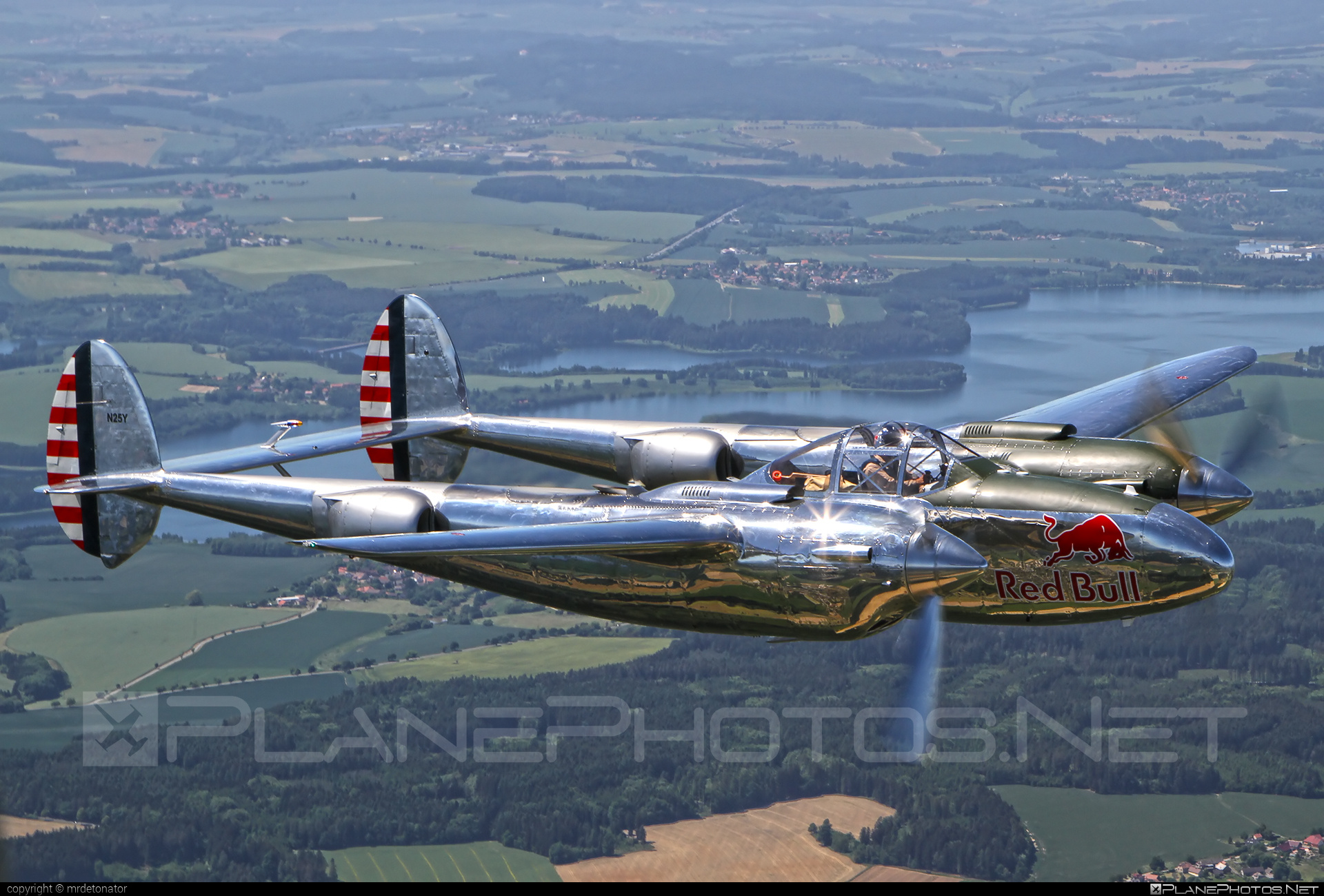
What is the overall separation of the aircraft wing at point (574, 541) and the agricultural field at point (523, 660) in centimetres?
13935

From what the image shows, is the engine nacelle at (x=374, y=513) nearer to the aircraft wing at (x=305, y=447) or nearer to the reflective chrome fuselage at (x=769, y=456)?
the aircraft wing at (x=305, y=447)

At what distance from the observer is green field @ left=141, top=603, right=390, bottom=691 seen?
179 m

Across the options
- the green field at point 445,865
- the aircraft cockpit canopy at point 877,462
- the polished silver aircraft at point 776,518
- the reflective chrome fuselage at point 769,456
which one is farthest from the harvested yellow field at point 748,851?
the aircraft cockpit canopy at point 877,462

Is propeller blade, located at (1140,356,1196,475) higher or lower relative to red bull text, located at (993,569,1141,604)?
higher

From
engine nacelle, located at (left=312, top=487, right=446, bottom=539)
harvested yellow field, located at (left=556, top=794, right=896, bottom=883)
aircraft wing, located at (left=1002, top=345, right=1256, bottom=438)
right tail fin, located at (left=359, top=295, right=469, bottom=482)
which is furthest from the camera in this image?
harvested yellow field, located at (left=556, top=794, right=896, bottom=883)

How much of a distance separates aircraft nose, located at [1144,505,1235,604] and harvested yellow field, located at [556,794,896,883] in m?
87.2

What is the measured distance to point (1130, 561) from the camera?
35.4m

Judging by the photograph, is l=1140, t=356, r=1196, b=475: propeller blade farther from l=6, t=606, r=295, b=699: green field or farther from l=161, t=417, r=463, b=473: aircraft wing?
l=6, t=606, r=295, b=699: green field

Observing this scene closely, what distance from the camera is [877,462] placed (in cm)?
3806

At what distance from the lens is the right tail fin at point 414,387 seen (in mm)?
54375

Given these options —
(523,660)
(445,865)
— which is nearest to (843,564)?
(445,865)

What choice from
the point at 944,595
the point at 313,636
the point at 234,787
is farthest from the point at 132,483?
the point at 313,636

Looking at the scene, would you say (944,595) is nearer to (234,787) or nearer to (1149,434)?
(1149,434)

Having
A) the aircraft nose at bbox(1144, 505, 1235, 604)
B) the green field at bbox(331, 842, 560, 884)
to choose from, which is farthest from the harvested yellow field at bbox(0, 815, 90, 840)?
the aircraft nose at bbox(1144, 505, 1235, 604)
